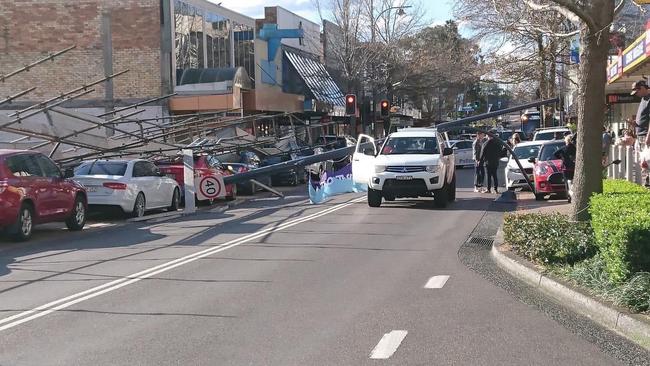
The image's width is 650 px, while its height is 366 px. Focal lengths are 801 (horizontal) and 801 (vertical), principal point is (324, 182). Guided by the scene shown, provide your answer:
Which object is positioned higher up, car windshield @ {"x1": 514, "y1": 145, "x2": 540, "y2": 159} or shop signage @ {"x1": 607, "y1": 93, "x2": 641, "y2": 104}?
shop signage @ {"x1": 607, "y1": 93, "x2": 641, "y2": 104}

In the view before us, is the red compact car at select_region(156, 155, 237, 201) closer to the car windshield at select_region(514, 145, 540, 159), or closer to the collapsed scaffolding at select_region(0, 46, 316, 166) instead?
the collapsed scaffolding at select_region(0, 46, 316, 166)

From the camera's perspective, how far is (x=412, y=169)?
1994cm

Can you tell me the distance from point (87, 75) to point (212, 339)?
1383 inches

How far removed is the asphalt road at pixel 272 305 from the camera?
22.6 feet

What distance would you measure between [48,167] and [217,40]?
29660mm

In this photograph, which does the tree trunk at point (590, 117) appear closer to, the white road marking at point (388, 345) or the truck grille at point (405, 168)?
the white road marking at point (388, 345)

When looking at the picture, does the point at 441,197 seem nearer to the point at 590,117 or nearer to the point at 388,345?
the point at 590,117

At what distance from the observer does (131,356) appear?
6.83 metres

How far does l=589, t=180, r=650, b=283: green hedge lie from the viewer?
7.85m

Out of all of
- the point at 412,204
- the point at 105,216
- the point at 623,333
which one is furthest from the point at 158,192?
the point at 623,333

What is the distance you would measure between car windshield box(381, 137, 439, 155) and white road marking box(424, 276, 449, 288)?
10.9 meters

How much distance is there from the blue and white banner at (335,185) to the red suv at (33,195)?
8.54 m

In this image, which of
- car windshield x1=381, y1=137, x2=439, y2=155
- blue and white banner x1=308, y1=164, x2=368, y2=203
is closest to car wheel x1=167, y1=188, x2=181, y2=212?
blue and white banner x1=308, y1=164, x2=368, y2=203

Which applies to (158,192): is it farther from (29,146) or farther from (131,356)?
(131,356)
